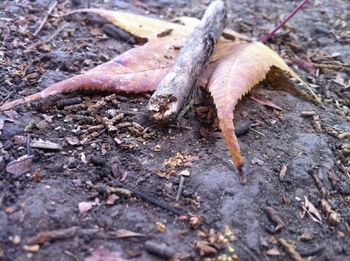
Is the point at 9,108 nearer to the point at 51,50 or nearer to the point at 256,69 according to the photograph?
the point at 51,50

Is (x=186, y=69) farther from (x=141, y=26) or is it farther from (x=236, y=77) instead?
(x=141, y=26)

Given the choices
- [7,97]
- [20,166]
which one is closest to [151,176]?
[20,166]

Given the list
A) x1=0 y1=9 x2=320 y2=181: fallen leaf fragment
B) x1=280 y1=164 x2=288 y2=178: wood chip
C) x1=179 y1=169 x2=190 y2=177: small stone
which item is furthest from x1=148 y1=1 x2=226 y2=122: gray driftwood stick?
x1=280 y1=164 x2=288 y2=178: wood chip

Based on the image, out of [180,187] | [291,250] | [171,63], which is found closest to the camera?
[291,250]

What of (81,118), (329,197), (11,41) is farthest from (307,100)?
(11,41)

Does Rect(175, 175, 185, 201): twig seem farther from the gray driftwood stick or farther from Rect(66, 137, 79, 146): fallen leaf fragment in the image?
Rect(66, 137, 79, 146): fallen leaf fragment

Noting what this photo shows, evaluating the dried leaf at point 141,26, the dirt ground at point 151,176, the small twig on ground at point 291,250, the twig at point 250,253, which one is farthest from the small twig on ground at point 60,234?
the dried leaf at point 141,26
